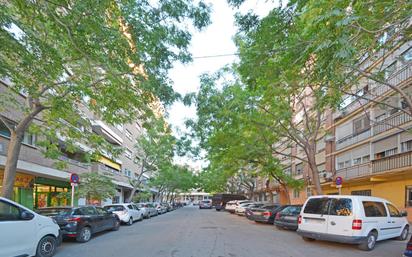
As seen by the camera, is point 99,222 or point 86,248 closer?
point 86,248

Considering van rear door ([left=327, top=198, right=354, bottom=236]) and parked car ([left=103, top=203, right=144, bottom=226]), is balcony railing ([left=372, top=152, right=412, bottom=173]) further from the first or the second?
parked car ([left=103, top=203, right=144, bottom=226])

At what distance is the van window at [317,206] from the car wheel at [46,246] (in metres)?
7.73

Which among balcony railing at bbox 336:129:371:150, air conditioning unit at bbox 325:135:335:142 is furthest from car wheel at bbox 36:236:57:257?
air conditioning unit at bbox 325:135:335:142

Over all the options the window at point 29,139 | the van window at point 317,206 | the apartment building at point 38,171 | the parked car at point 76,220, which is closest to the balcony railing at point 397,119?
the van window at point 317,206

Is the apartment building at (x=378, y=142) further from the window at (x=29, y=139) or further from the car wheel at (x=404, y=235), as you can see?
the window at (x=29, y=139)

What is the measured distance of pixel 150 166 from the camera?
41.4m

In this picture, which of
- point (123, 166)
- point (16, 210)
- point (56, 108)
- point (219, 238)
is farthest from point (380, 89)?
point (123, 166)

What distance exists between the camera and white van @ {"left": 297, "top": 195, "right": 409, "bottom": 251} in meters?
10.7

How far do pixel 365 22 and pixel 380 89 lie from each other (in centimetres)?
1878

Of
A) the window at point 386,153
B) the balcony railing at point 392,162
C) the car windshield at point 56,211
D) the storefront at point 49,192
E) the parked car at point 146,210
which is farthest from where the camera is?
the parked car at point 146,210

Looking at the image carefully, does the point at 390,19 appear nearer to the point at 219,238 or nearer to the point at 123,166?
the point at 219,238

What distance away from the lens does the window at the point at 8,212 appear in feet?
26.4

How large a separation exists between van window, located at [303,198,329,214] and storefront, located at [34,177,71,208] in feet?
55.8

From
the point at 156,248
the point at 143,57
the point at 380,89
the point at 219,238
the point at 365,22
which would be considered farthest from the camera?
the point at 380,89
